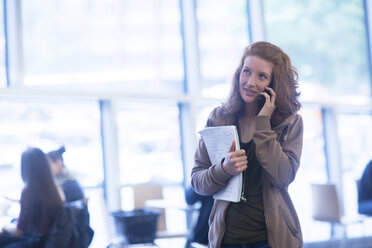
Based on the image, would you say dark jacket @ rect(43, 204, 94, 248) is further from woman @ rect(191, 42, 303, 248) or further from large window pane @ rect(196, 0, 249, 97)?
large window pane @ rect(196, 0, 249, 97)

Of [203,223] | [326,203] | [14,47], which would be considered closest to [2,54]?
[14,47]

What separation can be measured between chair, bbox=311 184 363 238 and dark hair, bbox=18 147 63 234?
2.67 meters

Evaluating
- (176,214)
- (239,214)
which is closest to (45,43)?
(176,214)

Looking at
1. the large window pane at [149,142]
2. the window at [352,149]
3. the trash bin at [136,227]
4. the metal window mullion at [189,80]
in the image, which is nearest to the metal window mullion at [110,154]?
the large window pane at [149,142]

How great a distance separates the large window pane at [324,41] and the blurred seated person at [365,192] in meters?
1.49

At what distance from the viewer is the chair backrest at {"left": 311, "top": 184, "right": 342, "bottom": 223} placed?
15.6ft

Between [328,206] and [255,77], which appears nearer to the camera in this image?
[255,77]

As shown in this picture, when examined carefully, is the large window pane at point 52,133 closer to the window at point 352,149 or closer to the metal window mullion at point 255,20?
the metal window mullion at point 255,20

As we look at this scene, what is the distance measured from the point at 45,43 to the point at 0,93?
0.67 metres

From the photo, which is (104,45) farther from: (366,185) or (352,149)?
(352,149)

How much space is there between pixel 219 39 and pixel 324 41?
1.56m

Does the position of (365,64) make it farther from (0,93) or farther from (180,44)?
(0,93)

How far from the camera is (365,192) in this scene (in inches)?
198

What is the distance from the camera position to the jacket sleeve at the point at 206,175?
1.70m
